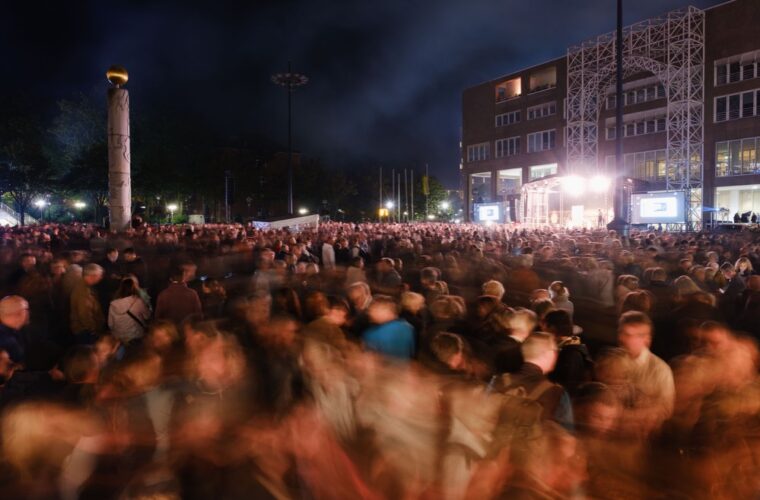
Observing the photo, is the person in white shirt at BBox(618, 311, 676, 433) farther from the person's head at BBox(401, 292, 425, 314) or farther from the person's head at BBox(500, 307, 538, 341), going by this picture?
the person's head at BBox(401, 292, 425, 314)

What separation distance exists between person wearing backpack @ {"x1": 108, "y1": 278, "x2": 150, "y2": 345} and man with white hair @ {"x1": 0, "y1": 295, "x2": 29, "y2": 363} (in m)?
1.04

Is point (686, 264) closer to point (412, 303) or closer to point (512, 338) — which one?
point (412, 303)

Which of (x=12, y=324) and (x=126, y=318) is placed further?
(x=126, y=318)

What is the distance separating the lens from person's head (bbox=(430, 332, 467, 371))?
3516mm

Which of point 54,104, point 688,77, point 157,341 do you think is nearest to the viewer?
point 157,341

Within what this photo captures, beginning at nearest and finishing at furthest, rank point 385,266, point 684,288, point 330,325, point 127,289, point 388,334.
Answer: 1. point 330,325
2. point 388,334
3. point 684,288
4. point 127,289
5. point 385,266

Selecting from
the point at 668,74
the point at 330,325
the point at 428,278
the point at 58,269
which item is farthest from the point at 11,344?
the point at 668,74

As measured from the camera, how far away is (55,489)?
3141 millimetres

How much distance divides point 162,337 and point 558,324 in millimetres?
3123

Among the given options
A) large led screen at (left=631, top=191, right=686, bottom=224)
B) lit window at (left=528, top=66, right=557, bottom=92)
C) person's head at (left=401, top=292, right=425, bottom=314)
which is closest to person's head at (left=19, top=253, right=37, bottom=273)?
person's head at (left=401, top=292, right=425, bottom=314)

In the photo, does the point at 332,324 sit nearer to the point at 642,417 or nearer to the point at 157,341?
the point at 157,341

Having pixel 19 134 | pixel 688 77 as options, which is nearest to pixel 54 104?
pixel 19 134

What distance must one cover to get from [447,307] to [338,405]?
192 cm

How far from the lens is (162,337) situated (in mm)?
4359
